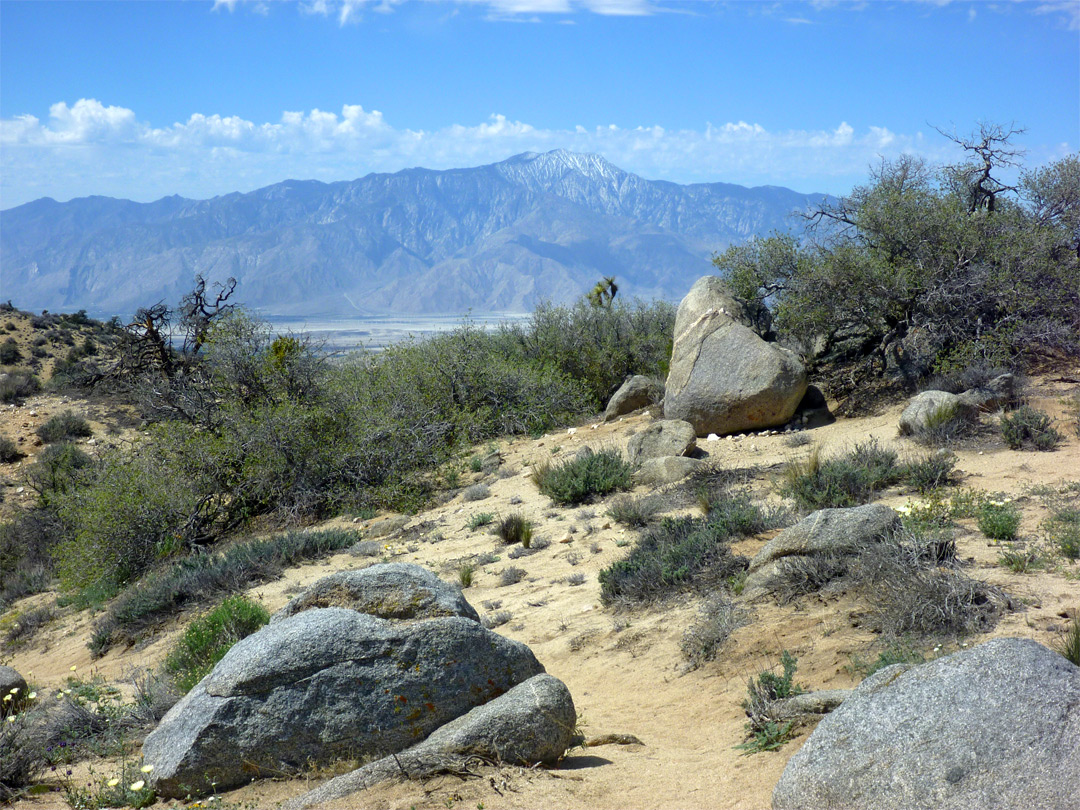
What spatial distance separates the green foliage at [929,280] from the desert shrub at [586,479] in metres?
6.15

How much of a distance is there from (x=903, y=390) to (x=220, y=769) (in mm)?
13847

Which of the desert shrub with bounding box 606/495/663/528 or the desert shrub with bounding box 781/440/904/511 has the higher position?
the desert shrub with bounding box 781/440/904/511

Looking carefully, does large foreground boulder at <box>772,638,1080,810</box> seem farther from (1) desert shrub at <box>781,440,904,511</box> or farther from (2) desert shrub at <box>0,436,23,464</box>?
(2) desert shrub at <box>0,436,23,464</box>

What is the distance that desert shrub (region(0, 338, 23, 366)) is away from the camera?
3022 cm

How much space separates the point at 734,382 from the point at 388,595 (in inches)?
403

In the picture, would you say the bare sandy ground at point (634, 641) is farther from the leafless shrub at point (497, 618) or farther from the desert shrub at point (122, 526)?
the desert shrub at point (122, 526)

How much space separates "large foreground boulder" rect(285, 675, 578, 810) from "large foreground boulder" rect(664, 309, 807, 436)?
10.1 metres

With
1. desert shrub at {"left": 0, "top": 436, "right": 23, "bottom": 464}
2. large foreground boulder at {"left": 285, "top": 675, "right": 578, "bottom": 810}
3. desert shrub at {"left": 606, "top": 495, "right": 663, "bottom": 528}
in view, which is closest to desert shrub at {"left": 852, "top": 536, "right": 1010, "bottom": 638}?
large foreground boulder at {"left": 285, "top": 675, "right": 578, "bottom": 810}

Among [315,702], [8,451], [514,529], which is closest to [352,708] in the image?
[315,702]

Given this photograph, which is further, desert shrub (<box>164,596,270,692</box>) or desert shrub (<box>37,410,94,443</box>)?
desert shrub (<box>37,410,94,443</box>)

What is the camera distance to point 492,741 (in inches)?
156

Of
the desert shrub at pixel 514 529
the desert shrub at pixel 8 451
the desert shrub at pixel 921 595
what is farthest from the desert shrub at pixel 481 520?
the desert shrub at pixel 8 451

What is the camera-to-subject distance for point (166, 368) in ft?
59.0

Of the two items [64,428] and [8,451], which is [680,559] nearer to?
[8,451]
